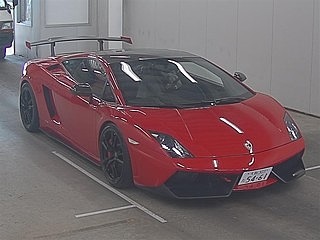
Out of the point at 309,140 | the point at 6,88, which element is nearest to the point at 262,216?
the point at 309,140

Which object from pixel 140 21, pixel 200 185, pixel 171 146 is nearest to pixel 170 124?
pixel 171 146

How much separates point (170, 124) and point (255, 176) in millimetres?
830

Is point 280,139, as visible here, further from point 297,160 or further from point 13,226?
point 13,226

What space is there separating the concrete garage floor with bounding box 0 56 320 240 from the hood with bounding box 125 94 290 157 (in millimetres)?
476

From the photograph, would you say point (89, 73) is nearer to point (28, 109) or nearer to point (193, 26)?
point (28, 109)

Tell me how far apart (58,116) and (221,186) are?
→ 8.26ft

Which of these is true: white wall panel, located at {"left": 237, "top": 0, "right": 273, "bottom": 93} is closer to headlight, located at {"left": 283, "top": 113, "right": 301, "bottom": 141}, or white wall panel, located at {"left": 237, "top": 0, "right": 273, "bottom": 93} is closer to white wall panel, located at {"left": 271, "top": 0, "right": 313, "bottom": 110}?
white wall panel, located at {"left": 271, "top": 0, "right": 313, "bottom": 110}

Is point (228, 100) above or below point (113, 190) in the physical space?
above

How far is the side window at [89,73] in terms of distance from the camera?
6.16 metres

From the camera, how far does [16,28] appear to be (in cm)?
1536

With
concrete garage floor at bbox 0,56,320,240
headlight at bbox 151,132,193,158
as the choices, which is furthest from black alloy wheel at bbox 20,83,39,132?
headlight at bbox 151,132,193,158

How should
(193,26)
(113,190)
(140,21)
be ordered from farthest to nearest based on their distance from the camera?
1. (140,21)
2. (193,26)
3. (113,190)

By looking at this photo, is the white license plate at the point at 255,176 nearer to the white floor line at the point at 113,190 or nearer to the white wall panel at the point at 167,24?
the white floor line at the point at 113,190

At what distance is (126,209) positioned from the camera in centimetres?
518
